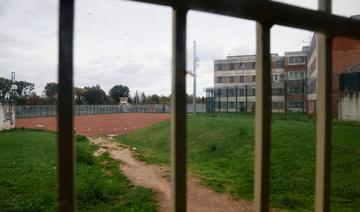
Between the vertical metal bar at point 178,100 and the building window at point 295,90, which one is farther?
the building window at point 295,90

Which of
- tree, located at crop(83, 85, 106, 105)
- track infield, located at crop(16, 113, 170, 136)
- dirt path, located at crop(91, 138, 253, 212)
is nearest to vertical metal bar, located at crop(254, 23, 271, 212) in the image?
dirt path, located at crop(91, 138, 253, 212)

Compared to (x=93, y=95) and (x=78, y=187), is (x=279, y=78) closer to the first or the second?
(x=93, y=95)

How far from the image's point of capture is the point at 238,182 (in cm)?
1006

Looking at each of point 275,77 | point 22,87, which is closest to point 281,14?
point 22,87

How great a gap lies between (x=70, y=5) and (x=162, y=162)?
1307 centimetres

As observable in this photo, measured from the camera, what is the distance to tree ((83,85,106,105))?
69.4 metres

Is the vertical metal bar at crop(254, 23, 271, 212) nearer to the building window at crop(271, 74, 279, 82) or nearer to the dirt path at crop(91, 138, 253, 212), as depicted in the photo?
the dirt path at crop(91, 138, 253, 212)

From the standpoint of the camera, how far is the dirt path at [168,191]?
7.87 m

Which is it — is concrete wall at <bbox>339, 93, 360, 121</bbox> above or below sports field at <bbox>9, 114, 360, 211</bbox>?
above

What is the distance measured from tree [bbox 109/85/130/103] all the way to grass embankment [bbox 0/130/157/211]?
6359 centimetres

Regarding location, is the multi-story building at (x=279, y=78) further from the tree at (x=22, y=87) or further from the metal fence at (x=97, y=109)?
the tree at (x=22, y=87)

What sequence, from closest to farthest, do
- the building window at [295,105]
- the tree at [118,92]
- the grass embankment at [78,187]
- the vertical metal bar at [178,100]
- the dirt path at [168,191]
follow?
the vertical metal bar at [178,100]
the grass embankment at [78,187]
the dirt path at [168,191]
the building window at [295,105]
the tree at [118,92]

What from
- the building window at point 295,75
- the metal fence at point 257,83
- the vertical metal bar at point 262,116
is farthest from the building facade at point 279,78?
the vertical metal bar at point 262,116

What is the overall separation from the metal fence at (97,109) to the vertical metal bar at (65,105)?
51.2 meters
